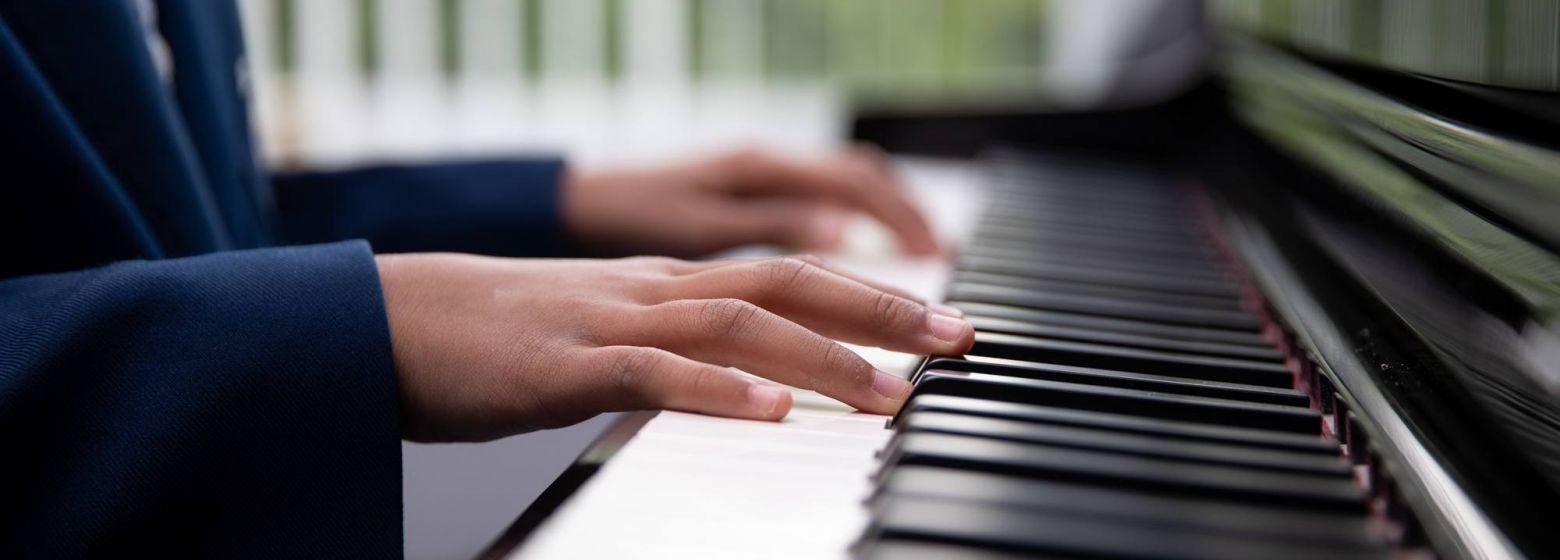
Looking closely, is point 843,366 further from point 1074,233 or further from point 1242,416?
point 1074,233

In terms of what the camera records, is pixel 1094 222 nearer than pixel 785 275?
No

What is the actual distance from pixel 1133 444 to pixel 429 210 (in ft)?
3.00

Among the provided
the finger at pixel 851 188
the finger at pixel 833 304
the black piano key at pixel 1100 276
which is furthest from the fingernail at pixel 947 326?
the finger at pixel 851 188

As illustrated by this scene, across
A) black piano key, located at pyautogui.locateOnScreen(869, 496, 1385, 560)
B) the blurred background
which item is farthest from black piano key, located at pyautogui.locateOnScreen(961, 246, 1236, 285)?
the blurred background

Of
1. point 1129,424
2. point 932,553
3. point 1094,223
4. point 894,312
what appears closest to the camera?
point 932,553

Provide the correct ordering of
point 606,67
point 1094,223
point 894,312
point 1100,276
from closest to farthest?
1. point 894,312
2. point 1100,276
3. point 1094,223
4. point 606,67

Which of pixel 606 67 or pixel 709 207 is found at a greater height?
pixel 606 67

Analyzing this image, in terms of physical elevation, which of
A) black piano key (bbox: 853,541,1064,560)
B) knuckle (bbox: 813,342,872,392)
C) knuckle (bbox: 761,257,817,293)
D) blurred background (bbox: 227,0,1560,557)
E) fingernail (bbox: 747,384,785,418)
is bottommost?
black piano key (bbox: 853,541,1064,560)

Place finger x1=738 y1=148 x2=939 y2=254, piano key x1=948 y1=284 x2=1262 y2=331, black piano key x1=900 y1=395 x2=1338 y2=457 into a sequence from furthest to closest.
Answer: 1. finger x1=738 y1=148 x2=939 y2=254
2. piano key x1=948 y1=284 x2=1262 y2=331
3. black piano key x1=900 y1=395 x2=1338 y2=457

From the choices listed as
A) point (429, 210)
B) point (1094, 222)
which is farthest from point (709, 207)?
point (1094, 222)

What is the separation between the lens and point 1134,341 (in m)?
0.59

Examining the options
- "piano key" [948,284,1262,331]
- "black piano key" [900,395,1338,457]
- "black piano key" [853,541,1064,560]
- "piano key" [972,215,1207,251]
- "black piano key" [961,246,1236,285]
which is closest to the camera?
"black piano key" [853,541,1064,560]

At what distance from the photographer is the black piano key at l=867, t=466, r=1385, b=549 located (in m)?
0.36

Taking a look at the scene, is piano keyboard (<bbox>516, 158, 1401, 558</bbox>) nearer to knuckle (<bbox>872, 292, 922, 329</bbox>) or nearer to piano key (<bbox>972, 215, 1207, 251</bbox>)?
knuckle (<bbox>872, 292, 922, 329</bbox>)
